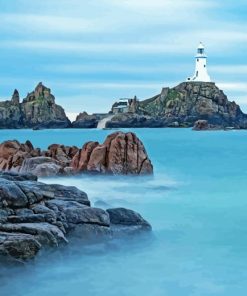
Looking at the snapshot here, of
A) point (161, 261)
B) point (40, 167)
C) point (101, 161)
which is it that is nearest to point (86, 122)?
point (101, 161)

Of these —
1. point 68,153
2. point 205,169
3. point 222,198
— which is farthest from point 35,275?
point 205,169

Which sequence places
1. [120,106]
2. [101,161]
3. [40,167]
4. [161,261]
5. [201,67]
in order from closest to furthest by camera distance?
[161,261], [40,167], [101,161], [201,67], [120,106]

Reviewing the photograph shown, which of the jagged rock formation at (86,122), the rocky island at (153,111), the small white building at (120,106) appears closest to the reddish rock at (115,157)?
the rocky island at (153,111)

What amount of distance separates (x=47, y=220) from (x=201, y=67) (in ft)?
507

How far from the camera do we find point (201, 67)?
165500mm

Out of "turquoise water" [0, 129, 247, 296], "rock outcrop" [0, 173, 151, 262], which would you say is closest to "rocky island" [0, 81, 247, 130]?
"turquoise water" [0, 129, 247, 296]

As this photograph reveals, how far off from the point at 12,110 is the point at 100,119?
2569 centimetres

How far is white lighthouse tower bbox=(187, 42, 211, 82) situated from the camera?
160m

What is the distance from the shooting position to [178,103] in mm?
167750

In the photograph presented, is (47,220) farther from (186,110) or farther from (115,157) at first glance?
(186,110)

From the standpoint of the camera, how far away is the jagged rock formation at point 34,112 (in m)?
163

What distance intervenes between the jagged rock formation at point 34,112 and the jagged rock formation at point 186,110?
1453 centimetres

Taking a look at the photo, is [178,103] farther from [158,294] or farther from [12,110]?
[158,294]

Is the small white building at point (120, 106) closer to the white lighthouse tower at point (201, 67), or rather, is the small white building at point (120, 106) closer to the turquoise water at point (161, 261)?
the white lighthouse tower at point (201, 67)
